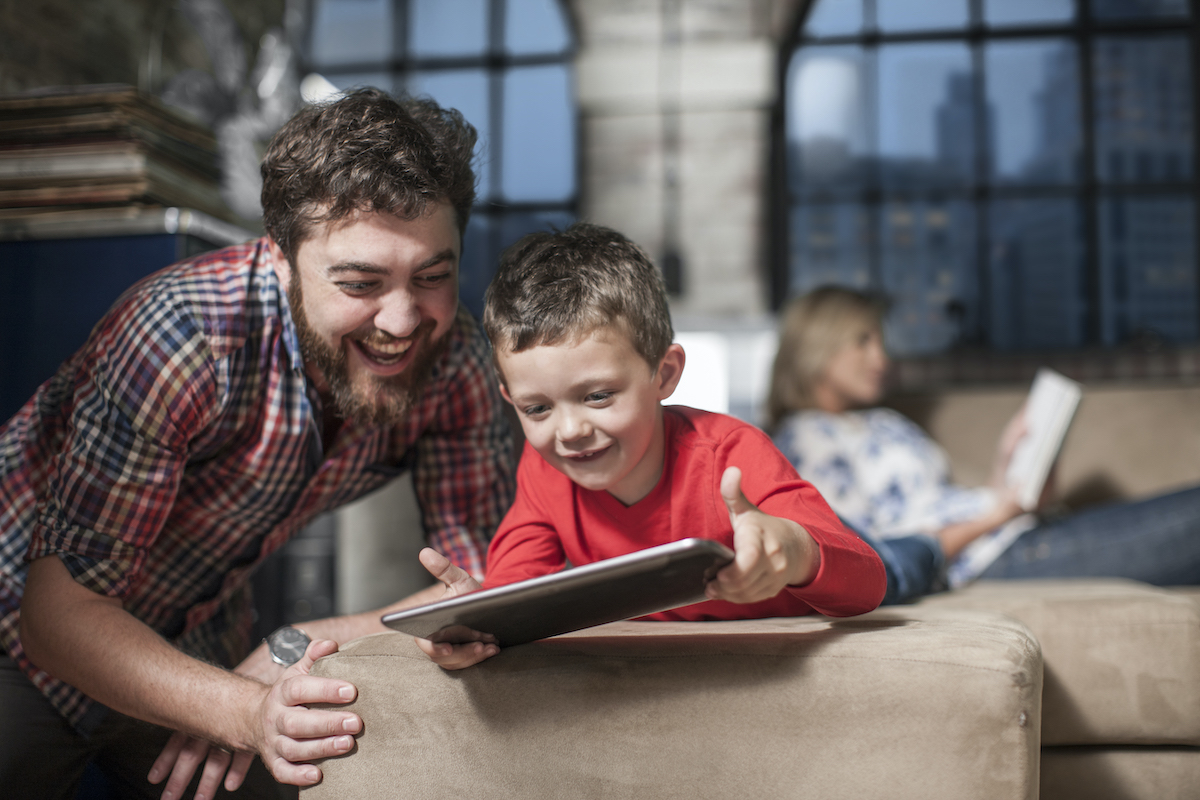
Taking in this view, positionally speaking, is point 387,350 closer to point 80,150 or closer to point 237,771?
point 237,771

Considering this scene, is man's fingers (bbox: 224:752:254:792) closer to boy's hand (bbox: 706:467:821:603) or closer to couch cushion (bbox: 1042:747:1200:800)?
boy's hand (bbox: 706:467:821:603)

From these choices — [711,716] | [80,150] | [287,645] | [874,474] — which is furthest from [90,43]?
[874,474]

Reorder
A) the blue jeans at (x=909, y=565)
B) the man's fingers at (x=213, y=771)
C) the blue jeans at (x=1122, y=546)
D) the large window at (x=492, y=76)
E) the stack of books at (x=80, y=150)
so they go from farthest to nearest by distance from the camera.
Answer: the large window at (x=492, y=76)
the blue jeans at (x=1122, y=546)
the stack of books at (x=80, y=150)
the blue jeans at (x=909, y=565)
the man's fingers at (x=213, y=771)

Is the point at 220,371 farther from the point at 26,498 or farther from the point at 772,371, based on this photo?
the point at 772,371

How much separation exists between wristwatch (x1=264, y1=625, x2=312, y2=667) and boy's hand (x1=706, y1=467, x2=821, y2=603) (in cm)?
59

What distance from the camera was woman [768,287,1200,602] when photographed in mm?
1790

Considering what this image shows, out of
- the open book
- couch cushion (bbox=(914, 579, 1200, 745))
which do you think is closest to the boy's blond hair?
couch cushion (bbox=(914, 579, 1200, 745))

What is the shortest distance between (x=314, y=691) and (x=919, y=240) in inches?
146

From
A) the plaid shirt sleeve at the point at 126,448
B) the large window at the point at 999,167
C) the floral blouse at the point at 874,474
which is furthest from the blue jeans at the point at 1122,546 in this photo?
the large window at the point at 999,167

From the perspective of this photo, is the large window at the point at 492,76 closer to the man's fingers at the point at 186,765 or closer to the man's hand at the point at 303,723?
the man's fingers at the point at 186,765

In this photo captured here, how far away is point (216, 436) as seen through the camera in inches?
41.7

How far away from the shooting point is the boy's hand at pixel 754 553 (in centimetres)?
63

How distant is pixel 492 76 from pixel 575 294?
3.79 meters

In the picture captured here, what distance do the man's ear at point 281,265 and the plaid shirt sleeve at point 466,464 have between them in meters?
0.24
